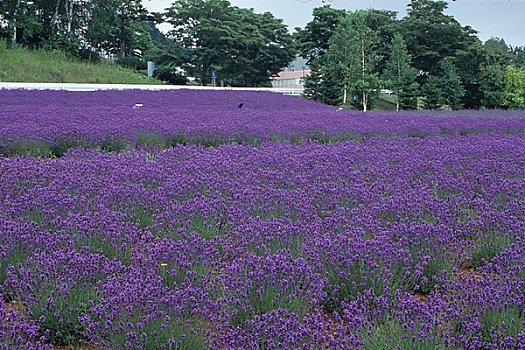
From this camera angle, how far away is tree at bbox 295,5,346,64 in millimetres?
40500

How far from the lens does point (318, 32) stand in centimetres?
4138

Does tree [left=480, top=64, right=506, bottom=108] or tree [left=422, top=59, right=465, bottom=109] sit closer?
tree [left=422, top=59, right=465, bottom=109]

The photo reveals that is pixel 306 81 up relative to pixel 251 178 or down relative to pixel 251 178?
up

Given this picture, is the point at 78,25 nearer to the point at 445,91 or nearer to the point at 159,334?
the point at 445,91

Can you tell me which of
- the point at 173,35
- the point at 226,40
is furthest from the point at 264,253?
the point at 173,35

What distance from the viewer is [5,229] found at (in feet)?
11.6

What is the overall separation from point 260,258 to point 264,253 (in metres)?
0.31

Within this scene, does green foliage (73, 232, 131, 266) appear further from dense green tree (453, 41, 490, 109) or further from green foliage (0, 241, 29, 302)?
dense green tree (453, 41, 490, 109)

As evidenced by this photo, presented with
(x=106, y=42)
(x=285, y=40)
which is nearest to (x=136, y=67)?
(x=106, y=42)

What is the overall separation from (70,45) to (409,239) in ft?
105

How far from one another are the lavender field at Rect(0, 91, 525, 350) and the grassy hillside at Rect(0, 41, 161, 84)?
65.6ft

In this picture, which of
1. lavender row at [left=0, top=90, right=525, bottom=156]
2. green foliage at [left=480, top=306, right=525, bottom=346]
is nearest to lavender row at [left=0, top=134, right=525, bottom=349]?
green foliage at [left=480, top=306, right=525, bottom=346]

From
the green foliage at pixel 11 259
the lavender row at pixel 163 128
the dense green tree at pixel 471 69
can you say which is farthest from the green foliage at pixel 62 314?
the dense green tree at pixel 471 69

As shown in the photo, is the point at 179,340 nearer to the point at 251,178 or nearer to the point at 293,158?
the point at 251,178
